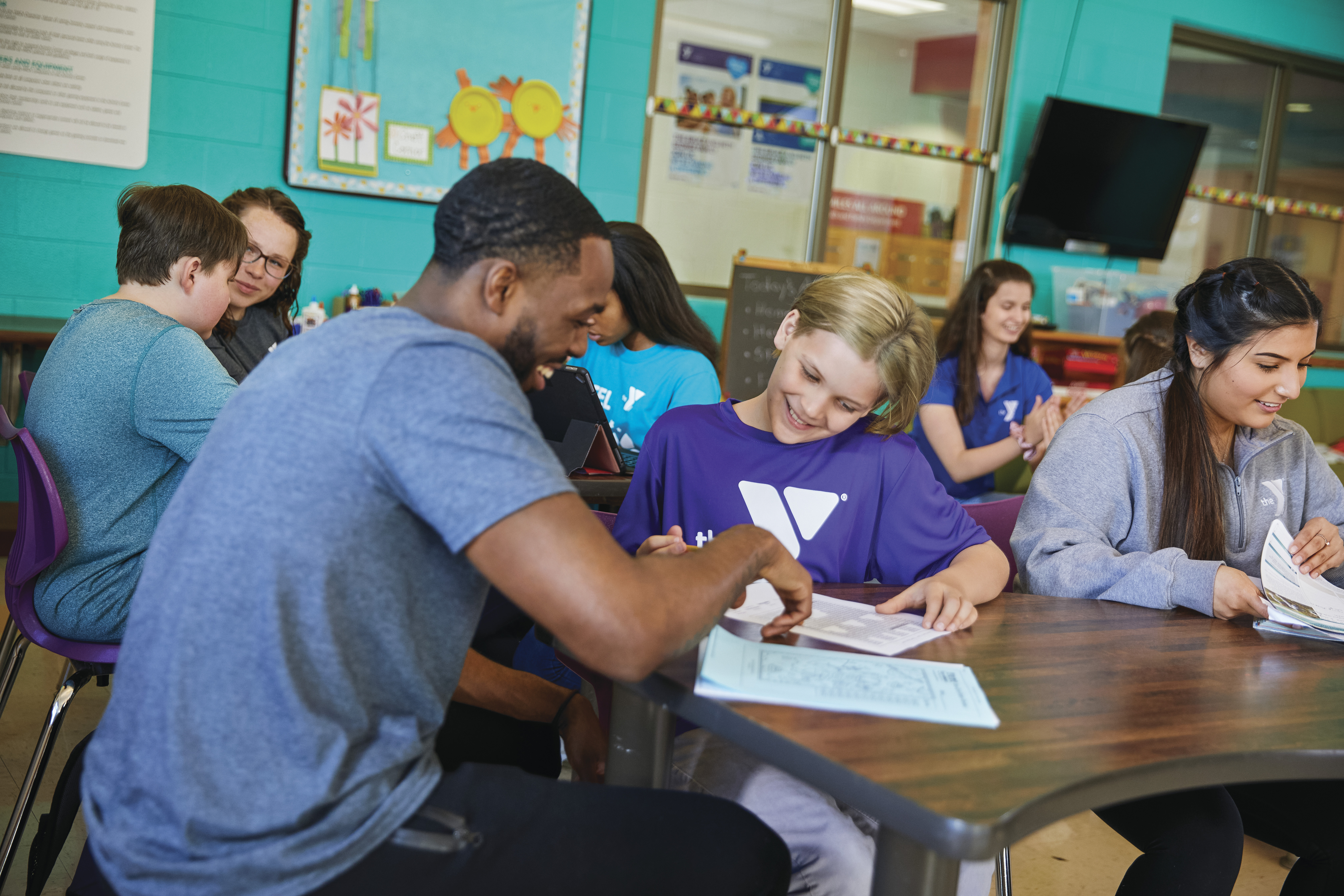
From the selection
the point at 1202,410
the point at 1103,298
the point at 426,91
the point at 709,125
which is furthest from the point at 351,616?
the point at 1103,298

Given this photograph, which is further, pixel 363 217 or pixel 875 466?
pixel 363 217

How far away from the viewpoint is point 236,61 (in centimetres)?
383

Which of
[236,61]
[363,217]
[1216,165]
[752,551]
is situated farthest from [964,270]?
[752,551]

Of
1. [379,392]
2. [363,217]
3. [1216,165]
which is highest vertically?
[1216,165]

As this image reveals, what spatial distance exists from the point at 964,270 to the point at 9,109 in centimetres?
425

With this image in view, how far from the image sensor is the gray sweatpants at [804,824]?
Answer: 1234mm

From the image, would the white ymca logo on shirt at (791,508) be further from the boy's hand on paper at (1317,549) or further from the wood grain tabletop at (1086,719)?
the boy's hand on paper at (1317,549)

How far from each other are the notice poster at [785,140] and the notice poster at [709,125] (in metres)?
0.08

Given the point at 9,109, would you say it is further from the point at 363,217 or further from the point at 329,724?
the point at 329,724

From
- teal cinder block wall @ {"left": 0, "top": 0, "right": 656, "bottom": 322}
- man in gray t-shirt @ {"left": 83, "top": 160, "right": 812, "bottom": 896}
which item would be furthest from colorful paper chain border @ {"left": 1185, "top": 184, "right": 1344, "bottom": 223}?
man in gray t-shirt @ {"left": 83, "top": 160, "right": 812, "bottom": 896}

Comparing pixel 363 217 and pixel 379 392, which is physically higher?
pixel 363 217

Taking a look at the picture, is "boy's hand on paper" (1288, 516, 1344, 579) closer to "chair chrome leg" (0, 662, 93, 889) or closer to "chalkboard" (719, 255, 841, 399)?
"chair chrome leg" (0, 662, 93, 889)

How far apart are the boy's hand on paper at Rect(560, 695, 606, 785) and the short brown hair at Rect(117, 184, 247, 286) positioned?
3.65 ft

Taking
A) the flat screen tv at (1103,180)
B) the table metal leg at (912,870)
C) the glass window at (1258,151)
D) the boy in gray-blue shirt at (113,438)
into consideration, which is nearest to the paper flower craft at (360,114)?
the boy in gray-blue shirt at (113,438)
